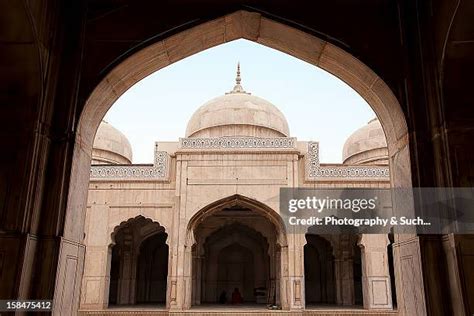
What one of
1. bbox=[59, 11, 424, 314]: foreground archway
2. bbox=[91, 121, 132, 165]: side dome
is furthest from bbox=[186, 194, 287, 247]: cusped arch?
bbox=[59, 11, 424, 314]: foreground archway

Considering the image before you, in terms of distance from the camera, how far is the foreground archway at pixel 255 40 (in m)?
3.26

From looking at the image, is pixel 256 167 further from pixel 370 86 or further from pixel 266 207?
pixel 370 86


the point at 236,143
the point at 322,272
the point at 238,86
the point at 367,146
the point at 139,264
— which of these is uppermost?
the point at 238,86

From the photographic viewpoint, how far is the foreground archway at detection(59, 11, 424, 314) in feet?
10.7

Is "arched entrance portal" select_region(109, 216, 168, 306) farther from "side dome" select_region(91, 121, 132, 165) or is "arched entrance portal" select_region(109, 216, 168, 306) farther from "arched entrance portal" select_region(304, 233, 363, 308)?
"arched entrance portal" select_region(304, 233, 363, 308)

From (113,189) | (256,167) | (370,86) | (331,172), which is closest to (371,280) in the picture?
(331,172)

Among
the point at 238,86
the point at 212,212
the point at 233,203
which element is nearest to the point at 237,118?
the point at 238,86

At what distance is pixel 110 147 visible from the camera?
16734 mm

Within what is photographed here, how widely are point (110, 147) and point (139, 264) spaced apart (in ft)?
14.4

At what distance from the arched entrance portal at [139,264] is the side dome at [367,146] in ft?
24.9

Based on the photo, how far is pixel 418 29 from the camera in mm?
3293

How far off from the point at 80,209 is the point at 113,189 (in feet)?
29.3

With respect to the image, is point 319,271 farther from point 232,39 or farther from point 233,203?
point 232,39

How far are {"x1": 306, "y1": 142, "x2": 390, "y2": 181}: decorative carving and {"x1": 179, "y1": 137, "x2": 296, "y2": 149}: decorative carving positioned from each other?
0.69 m
